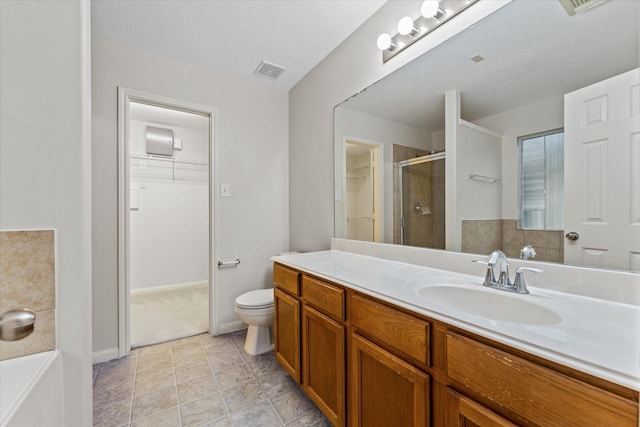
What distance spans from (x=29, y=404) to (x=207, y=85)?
239 cm

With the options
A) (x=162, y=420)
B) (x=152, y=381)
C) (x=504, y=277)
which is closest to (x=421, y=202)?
(x=504, y=277)

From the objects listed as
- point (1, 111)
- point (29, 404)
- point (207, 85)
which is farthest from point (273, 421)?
point (207, 85)

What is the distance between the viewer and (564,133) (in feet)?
3.13

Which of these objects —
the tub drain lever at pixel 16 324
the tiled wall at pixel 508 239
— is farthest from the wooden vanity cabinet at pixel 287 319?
the tub drain lever at pixel 16 324

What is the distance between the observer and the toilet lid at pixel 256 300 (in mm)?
1970

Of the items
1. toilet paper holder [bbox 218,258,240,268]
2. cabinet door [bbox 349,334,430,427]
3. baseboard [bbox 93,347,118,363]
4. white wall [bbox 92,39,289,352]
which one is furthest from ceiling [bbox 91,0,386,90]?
baseboard [bbox 93,347,118,363]

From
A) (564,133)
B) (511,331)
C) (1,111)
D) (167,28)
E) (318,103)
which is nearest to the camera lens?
(511,331)

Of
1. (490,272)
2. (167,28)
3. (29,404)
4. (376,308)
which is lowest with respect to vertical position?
(29,404)

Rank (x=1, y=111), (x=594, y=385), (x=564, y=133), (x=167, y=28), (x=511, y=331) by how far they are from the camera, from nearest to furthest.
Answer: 1. (x=594, y=385)
2. (x=511, y=331)
3. (x=1, y=111)
4. (x=564, y=133)
5. (x=167, y=28)

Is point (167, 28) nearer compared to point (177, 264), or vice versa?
point (167, 28)

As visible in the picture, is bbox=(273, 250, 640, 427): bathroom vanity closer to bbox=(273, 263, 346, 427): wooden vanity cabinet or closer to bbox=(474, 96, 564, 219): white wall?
bbox=(273, 263, 346, 427): wooden vanity cabinet

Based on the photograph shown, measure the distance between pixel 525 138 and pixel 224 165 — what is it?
86.6 inches

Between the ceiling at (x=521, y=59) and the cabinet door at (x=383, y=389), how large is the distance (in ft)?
3.71

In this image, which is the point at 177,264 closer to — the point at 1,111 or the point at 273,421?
the point at 273,421
